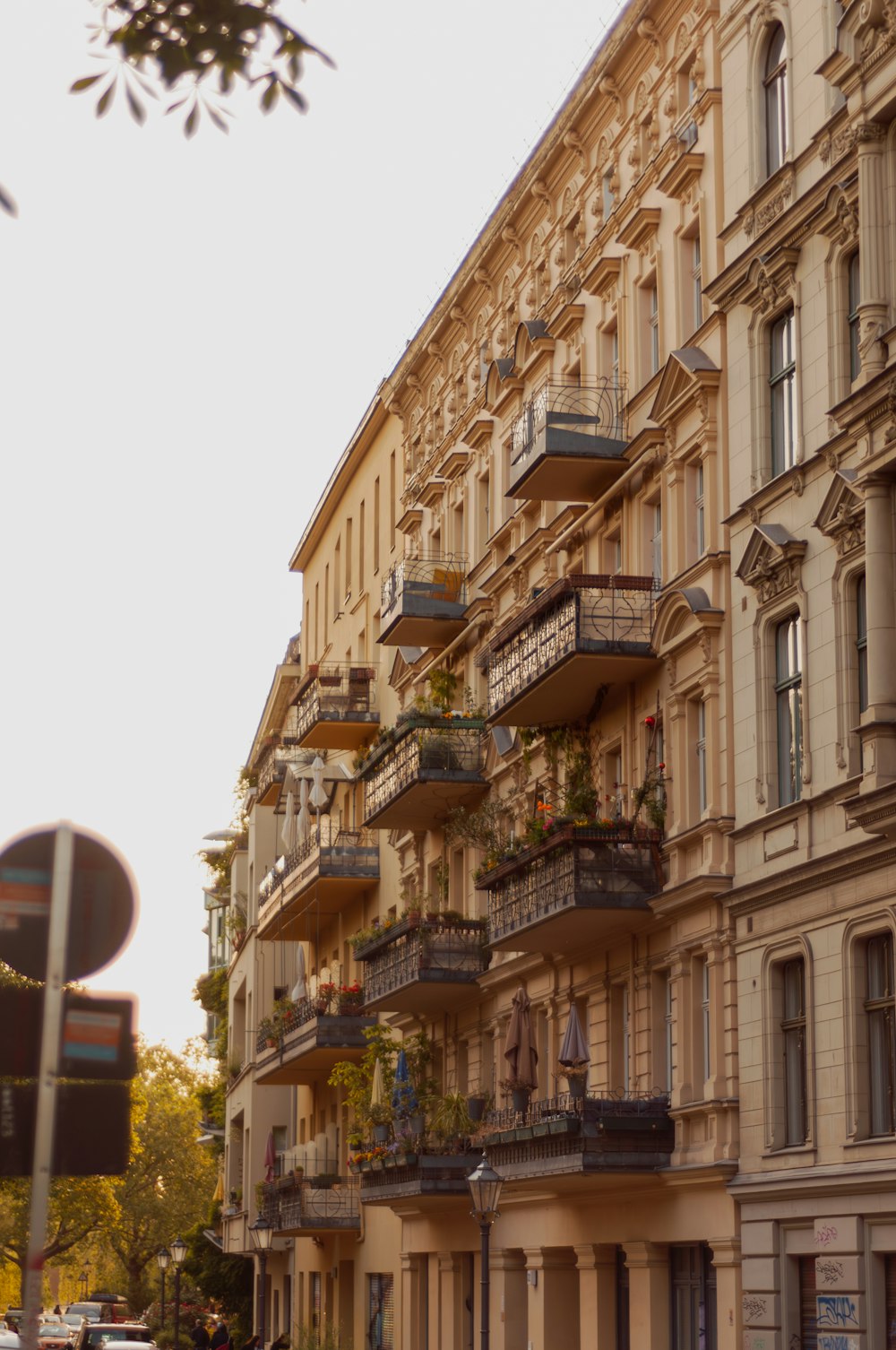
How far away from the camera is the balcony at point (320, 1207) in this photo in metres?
45.7

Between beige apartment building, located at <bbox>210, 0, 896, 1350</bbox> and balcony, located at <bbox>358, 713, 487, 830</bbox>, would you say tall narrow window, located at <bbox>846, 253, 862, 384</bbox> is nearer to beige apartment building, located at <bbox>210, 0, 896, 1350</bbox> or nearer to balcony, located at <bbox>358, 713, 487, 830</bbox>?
beige apartment building, located at <bbox>210, 0, 896, 1350</bbox>

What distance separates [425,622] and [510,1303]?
505 inches

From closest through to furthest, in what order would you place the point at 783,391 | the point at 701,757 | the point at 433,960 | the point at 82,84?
the point at 82,84 → the point at 783,391 → the point at 701,757 → the point at 433,960

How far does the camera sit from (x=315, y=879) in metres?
47.3

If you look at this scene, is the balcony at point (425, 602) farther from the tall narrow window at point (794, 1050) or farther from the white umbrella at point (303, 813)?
the tall narrow window at point (794, 1050)

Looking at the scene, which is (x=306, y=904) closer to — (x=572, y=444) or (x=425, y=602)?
(x=425, y=602)

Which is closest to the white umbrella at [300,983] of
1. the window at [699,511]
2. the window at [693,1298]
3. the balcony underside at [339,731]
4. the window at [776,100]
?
the balcony underside at [339,731]

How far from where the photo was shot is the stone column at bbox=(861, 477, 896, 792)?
68.2 ft

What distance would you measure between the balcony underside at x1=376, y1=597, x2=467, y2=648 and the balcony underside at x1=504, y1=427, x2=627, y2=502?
25.3 feet

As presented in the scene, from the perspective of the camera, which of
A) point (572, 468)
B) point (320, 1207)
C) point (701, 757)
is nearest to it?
point (701, 757)

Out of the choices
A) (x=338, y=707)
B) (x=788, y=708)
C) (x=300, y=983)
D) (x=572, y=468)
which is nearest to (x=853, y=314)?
(x=788, y=708)

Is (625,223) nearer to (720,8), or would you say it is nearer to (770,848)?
(720,8)

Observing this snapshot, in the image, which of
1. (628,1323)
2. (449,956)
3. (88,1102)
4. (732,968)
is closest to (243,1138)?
(449,956)

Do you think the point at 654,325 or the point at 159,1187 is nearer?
the point at 654,325
